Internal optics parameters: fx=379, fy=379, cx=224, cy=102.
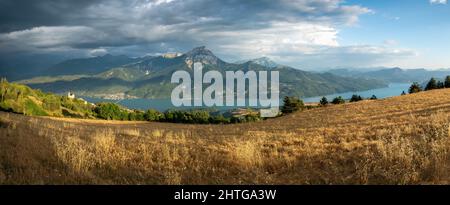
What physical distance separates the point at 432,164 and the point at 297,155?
13.6 ft

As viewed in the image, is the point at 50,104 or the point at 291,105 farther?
the point at 291,105

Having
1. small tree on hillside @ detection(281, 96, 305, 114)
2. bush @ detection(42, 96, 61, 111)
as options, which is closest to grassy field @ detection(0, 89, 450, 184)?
small tree on hillside @ detection(281, 96, 305, 114)

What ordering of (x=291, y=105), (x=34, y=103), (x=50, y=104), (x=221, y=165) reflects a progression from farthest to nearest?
1. (x=291, y=105)
2. (x=50, y=104)
3. (x=34, y=103)
4. (x=221, y=165)

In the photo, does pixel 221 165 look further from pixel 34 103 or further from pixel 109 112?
pixel 109 112

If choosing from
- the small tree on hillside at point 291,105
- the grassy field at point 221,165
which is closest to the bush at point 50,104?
the small tree on hillside at point 291,105

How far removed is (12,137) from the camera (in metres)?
12.9

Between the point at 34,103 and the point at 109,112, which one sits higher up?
the point at 34,103

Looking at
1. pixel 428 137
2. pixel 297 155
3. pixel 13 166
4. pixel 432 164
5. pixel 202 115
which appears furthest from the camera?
pixel 202 115

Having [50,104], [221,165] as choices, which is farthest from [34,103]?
[221,165]

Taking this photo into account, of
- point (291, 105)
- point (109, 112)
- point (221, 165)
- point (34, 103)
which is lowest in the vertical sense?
point (109, 112)
